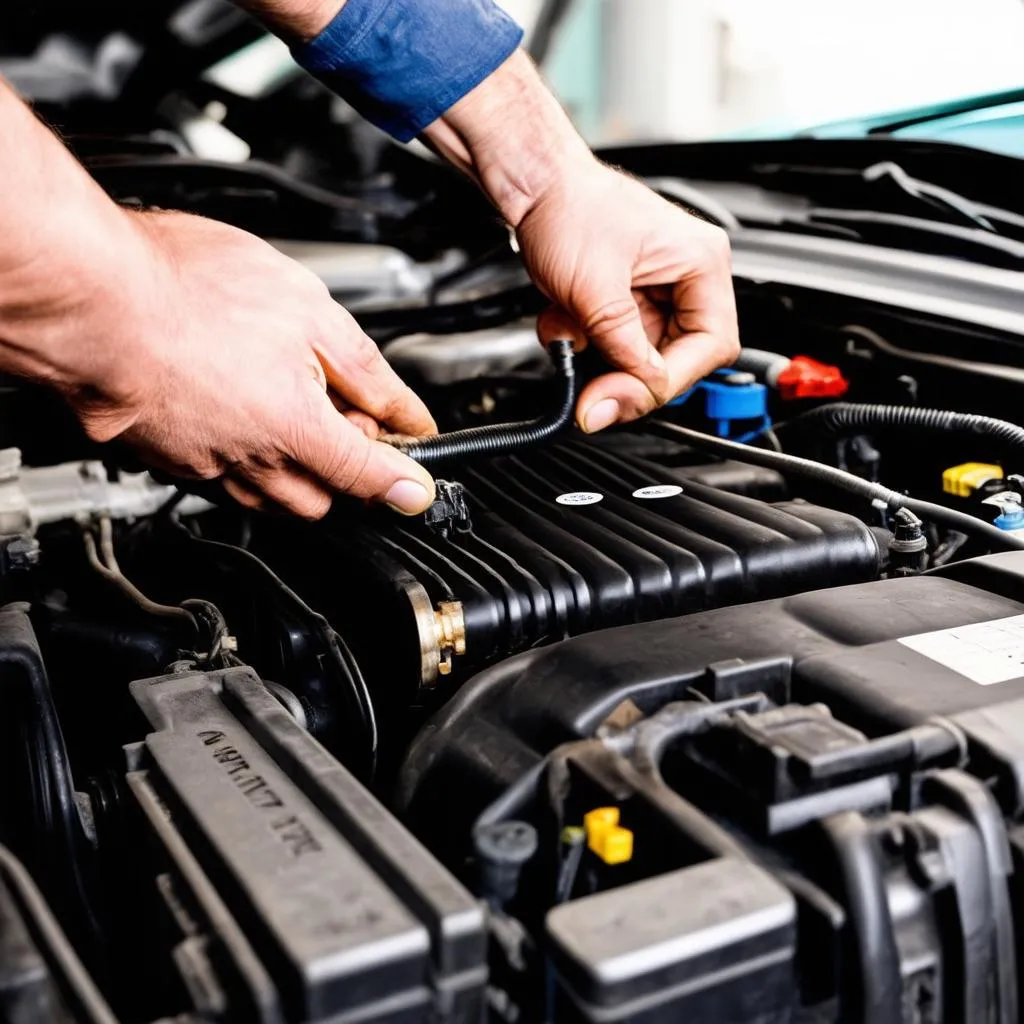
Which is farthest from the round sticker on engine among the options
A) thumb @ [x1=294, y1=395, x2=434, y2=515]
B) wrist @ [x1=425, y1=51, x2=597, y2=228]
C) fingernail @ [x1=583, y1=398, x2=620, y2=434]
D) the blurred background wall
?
the blurred background wall

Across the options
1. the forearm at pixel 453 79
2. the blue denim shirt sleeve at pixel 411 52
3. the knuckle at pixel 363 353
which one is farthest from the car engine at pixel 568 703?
the blue denim shirt sleeve at pixel 411 52

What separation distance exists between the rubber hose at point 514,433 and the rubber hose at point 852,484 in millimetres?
181

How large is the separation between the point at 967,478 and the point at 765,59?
115 centimetres

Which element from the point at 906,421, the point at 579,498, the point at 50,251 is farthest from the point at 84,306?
the point at 906,421

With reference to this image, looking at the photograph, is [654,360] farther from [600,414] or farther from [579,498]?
[579,498]

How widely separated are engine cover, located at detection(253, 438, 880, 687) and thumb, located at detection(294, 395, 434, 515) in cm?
5

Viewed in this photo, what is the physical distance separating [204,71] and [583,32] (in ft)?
2.69

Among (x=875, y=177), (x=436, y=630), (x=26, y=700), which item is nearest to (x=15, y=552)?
(x=26, y=700)

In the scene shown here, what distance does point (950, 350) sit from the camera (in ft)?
4.50

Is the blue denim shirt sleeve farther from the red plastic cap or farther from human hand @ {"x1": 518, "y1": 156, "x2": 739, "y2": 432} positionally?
the red plastic cap

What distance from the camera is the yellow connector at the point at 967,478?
1.22 meters

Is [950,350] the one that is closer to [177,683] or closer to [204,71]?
[177,683]

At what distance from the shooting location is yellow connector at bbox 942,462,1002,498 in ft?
3.99

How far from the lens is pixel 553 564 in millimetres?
1018
